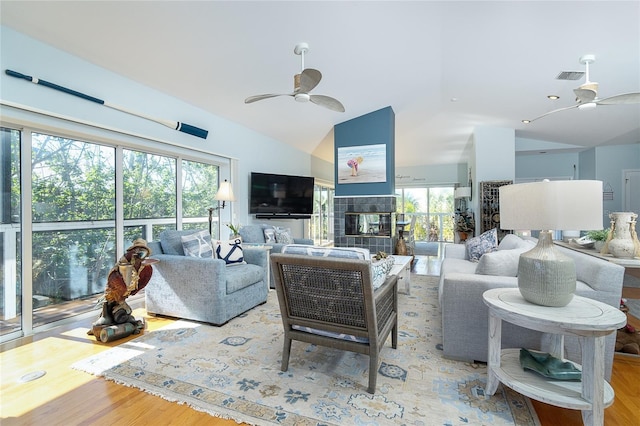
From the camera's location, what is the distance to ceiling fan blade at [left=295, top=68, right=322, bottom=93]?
8.82ft

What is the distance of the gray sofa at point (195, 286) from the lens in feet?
9.18

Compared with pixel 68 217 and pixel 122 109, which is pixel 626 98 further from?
pixel 68 217

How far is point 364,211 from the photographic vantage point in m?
5.98

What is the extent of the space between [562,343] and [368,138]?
4681 mm

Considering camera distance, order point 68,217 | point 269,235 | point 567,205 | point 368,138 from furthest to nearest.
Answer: point 368,138 < point 269,235 < point 68,217 < point 567,205

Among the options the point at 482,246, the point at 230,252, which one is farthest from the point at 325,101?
the point at 482,246

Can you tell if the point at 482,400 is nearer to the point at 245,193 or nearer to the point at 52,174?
the point at 52,174

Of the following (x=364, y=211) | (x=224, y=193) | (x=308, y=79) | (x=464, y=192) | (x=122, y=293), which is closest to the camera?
(x=122, y=293)

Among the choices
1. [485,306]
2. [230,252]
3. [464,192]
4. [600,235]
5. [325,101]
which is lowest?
[485,306]

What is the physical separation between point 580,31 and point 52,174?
541 centimetres

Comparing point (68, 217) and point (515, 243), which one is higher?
point (68, 217)

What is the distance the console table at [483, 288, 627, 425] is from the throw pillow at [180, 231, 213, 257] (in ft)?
8.62

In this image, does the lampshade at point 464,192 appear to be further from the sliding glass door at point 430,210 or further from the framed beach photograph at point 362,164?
the framed beach photograph at point 362,164

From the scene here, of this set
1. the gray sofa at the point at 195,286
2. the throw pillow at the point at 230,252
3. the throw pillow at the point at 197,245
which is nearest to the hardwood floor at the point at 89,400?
the gray sofa at the point at 195,286
